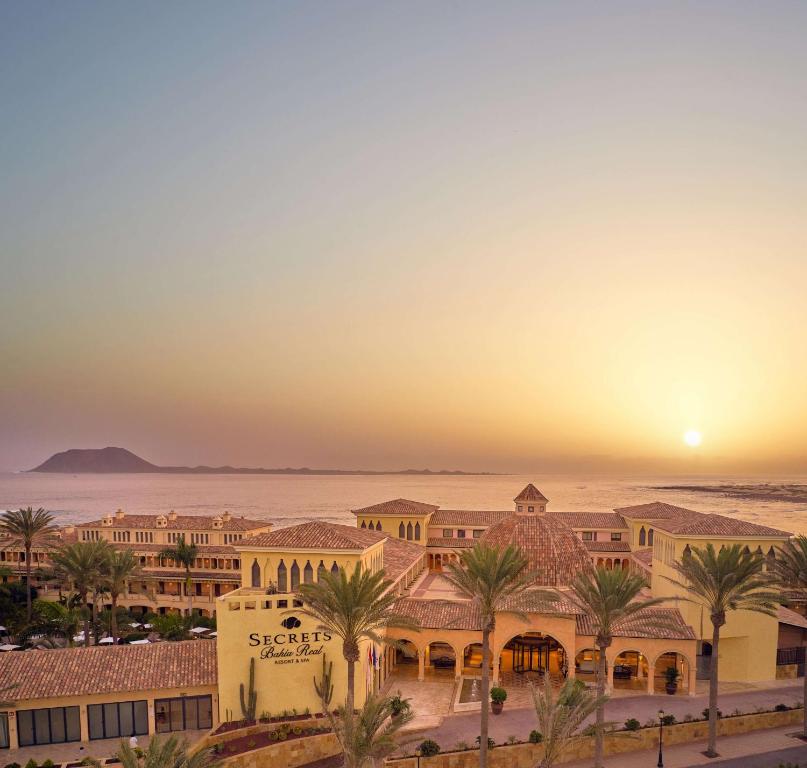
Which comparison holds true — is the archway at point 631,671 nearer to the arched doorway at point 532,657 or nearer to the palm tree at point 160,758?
the arched doorway at point 532,657

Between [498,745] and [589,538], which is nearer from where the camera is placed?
[498,745]

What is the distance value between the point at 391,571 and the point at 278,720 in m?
13.5

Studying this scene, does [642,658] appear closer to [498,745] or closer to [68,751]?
[498,745]

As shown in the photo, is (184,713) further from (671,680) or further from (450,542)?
(450,542)

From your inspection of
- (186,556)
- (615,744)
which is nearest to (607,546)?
(615,744)

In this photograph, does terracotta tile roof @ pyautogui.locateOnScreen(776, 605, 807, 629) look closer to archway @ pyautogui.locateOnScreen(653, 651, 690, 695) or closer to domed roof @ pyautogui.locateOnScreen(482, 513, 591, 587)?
archway @ pyautogui.locateOnScreen(653, 651, 690, 695)

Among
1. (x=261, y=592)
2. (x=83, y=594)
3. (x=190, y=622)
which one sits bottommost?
(x=190, y=622)

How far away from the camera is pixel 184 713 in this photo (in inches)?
1335

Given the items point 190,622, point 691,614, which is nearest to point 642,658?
point 691,614

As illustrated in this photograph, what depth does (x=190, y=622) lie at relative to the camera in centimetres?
5034

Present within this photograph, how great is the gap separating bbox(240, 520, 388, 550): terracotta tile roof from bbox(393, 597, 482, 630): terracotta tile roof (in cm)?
558

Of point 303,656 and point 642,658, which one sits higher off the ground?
point 303,656

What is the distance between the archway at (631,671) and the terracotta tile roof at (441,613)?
962cm

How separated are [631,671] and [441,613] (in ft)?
43.1
